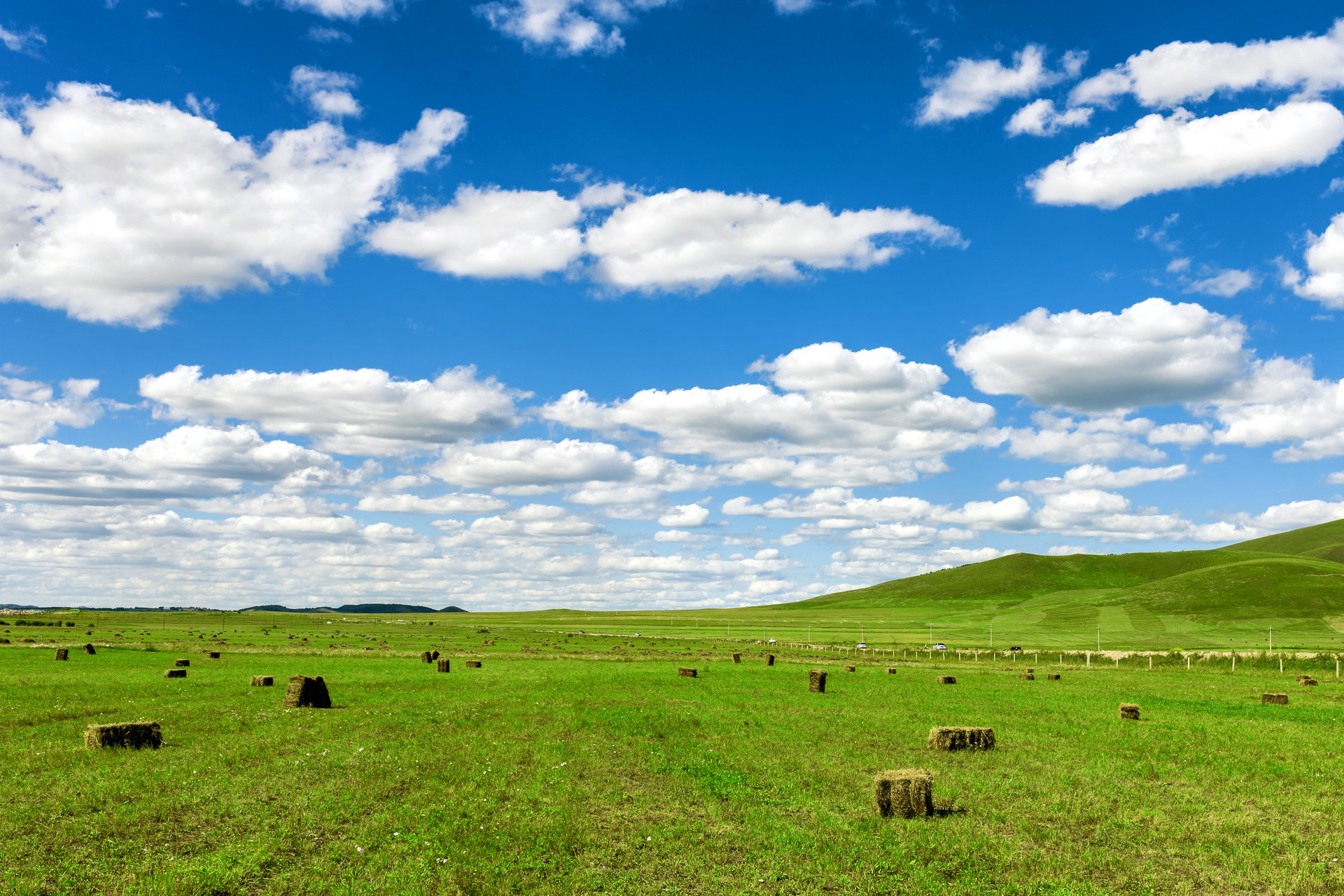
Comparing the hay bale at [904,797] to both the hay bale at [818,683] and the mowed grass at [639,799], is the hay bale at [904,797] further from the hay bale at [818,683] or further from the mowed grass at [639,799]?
the hay bale at [818,683]

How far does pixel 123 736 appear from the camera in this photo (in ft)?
74.3

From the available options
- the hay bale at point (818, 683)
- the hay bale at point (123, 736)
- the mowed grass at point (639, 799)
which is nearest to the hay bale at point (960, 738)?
the mowed grass at point (639, 799)

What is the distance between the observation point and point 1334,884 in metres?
14.3

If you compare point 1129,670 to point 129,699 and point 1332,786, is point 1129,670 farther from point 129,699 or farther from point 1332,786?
point 129,699

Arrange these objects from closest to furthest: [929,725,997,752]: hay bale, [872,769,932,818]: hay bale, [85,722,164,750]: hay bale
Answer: [872,769,932,818]: hay bale → [85,722,164,750]: hay bale → [929,725,997,752]: hay bale

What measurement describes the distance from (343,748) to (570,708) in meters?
11.9

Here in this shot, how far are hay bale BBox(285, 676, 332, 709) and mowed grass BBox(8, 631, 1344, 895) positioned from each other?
3.43 feet

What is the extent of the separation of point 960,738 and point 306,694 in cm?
2456

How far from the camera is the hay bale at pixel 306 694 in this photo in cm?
3253

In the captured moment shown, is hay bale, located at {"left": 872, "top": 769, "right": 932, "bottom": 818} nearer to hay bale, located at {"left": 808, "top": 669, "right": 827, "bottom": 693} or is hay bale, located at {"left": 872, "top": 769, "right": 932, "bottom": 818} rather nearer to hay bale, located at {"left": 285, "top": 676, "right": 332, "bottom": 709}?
hay bale, located at {"left": 285, "top": 676, "right": 332, "bottom": 709}

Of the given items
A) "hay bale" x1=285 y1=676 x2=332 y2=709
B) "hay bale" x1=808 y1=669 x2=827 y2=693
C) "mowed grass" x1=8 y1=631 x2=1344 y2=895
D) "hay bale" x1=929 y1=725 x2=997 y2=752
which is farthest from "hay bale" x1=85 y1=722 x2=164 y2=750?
"hay bale" x1=808 y1=669 x2=827 y2=693

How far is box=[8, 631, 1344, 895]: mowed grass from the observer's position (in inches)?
554

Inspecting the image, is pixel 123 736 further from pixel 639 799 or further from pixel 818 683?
pixel 818 683

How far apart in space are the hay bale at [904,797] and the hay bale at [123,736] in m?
19.4
